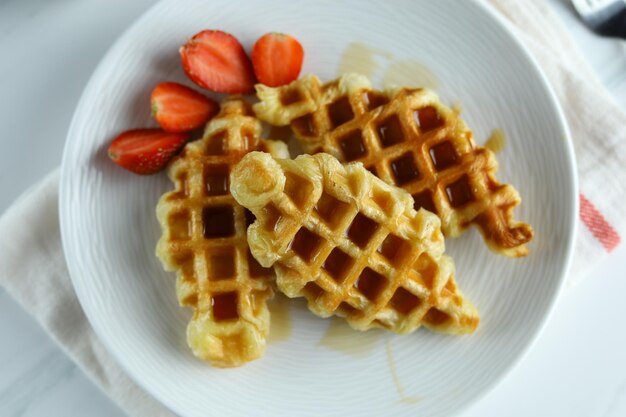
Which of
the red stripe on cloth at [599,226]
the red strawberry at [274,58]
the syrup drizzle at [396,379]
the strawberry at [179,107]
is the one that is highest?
the red strawberry at [274,58]

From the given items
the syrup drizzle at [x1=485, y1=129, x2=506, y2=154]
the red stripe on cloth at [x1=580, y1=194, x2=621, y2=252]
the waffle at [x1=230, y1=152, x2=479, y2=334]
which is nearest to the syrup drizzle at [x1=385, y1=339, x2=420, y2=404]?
the waffle at [x1=230, y1=152, x2=479, y2=334]

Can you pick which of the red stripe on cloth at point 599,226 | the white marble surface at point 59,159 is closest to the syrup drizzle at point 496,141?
the red stripe on cloth at point 599,226

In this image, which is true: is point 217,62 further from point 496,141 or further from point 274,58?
point 496,141

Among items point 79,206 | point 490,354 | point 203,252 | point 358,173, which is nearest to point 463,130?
point 358,173

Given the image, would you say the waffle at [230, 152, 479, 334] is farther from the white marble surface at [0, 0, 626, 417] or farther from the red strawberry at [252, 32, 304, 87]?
the white marble surface at [0, 0, 626, 417]

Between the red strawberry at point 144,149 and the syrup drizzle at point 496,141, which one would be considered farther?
the syrup drizzle at point 496,141

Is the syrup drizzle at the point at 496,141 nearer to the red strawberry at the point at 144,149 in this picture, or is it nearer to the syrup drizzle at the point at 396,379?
the syrup drizzle at the point at 396,379
